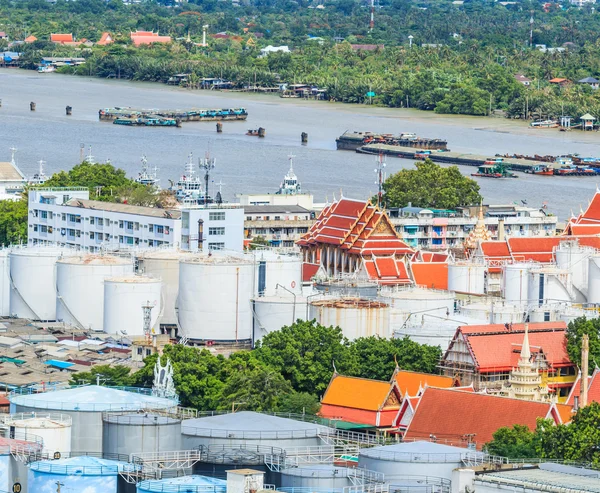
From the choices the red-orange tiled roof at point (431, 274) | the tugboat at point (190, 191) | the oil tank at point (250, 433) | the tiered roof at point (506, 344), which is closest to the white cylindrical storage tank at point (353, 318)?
the tiered roof at point (506, 344)

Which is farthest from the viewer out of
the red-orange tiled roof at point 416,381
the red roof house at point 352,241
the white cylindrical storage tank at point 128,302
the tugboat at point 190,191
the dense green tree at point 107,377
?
the tugboat at point 190,191

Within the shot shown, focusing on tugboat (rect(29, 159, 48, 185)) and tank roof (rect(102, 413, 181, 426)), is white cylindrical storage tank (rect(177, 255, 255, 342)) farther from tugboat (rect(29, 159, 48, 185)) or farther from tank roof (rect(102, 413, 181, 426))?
tugboat (rect(29, 159, 48, 185))

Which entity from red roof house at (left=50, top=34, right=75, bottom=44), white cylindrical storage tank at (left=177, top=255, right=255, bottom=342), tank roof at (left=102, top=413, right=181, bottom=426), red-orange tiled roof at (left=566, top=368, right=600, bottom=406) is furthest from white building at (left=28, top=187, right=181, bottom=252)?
red roof house at (left=50, top=34, right=75, bottom=44)

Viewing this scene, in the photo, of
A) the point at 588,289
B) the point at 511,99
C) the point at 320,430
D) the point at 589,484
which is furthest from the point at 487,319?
the point at 511,99

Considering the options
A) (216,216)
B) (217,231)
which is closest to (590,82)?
(216,216)

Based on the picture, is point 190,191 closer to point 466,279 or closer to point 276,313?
point 466,279

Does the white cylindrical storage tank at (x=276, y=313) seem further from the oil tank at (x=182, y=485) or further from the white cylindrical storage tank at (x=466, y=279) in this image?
the oil tank at (x=182, y=485)

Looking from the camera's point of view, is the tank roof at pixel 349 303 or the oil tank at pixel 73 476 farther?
the tank roof at pixel 349 303
